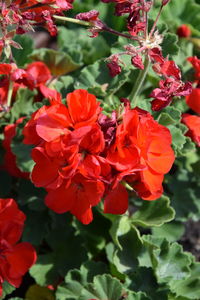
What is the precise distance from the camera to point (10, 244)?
1.42 metres

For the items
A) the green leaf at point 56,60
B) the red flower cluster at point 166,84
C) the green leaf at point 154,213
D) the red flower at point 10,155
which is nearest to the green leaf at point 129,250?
the green leaf at point 154,213

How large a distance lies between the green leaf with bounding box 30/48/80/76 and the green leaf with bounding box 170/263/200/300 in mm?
802

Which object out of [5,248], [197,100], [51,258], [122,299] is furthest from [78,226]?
[197,100]

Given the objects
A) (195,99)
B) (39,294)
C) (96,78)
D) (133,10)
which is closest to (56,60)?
(96,78)

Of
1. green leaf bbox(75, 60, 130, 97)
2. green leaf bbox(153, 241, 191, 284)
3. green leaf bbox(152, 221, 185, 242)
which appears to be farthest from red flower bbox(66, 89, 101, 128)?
green leaf bbox(152, 221, 185, 242)

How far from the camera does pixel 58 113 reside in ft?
3.76

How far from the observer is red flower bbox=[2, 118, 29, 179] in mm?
1699

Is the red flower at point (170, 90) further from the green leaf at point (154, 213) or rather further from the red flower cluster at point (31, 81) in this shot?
the green leaf at point (154, 213)

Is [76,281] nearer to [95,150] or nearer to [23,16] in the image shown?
[95,150]

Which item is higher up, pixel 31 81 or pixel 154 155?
pixel 154 155

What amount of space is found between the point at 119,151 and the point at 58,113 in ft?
0.53

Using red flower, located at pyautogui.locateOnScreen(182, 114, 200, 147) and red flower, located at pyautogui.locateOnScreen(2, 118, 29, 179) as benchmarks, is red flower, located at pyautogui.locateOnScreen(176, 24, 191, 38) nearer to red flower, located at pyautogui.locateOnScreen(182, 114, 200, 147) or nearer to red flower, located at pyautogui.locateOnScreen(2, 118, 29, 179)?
red flower, located at pyautogui.locateOnScreen(182, 114, 200, 147)

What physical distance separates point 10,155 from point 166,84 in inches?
29.7

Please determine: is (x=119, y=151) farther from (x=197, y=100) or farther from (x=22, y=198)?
(x=22, y=198)
